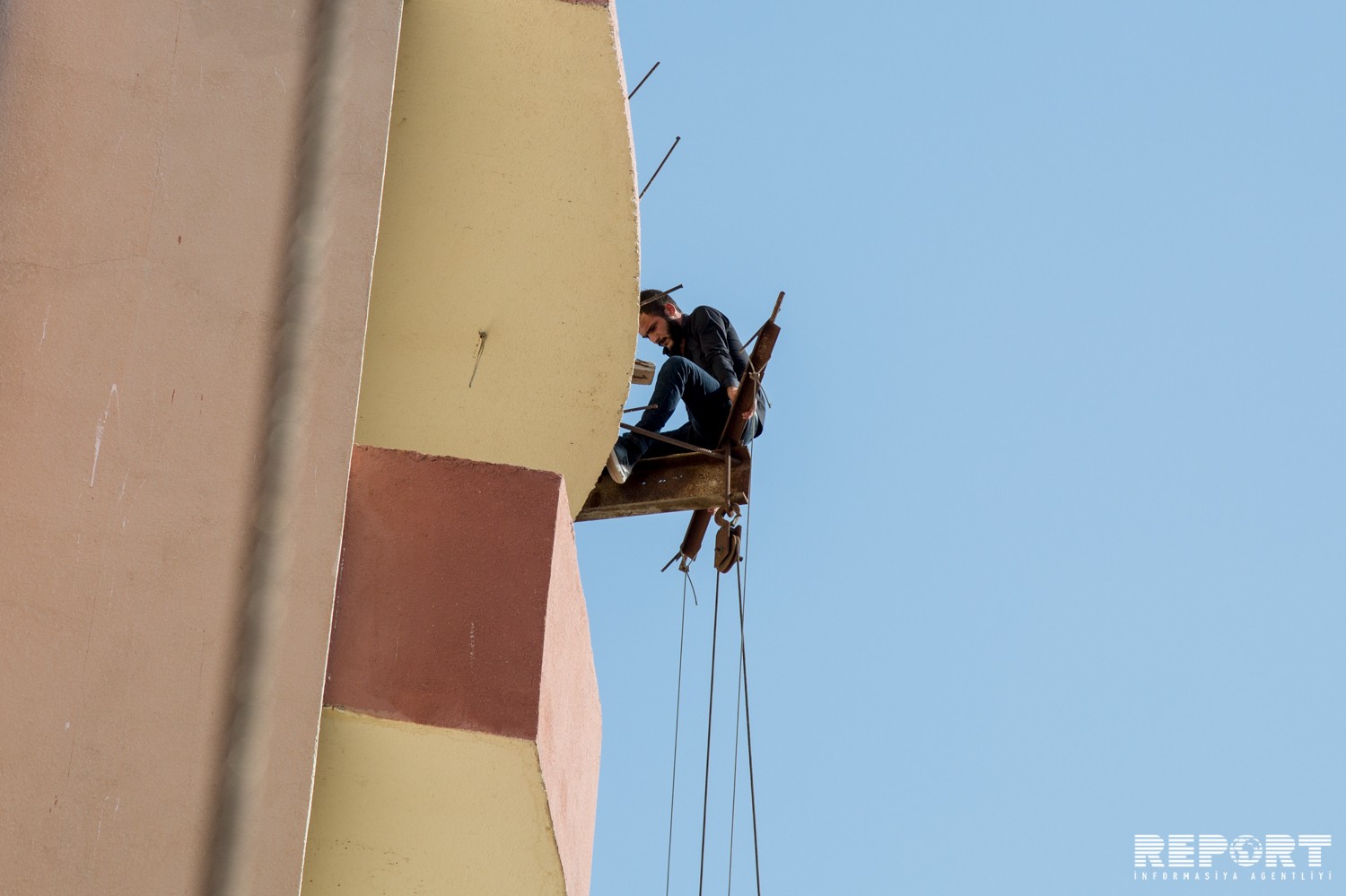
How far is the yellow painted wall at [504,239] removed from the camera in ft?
18.1

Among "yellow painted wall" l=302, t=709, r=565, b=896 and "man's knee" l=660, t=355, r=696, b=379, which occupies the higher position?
"man's knee" l=660, t=355, r=696, b=379

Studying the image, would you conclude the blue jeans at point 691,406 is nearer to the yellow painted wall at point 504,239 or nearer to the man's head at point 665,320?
the man's head at point 665,320

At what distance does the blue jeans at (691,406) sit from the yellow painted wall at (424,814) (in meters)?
5.35

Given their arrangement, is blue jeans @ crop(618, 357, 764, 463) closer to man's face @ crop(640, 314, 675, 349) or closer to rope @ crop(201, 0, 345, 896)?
man's face @ crop(640, 314, 675, 349)

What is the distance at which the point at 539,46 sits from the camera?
→ 5.52 metres

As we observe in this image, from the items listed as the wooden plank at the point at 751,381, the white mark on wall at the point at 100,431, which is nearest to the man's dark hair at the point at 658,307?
the wooden plank at the point at 751,381

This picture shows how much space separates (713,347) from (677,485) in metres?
1.24

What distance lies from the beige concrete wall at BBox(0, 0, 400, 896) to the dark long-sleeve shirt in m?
6.15

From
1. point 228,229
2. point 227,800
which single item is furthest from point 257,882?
point 228,229

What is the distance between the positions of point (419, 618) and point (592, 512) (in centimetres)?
541

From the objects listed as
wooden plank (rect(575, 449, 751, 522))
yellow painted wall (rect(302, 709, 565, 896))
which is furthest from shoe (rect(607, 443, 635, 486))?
yellow painted wall (rect(302, 709, 565, 896))

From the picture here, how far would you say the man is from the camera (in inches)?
408

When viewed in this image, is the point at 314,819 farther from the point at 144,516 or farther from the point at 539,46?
the point at 539,46

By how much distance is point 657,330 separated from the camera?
11375 millimetres
